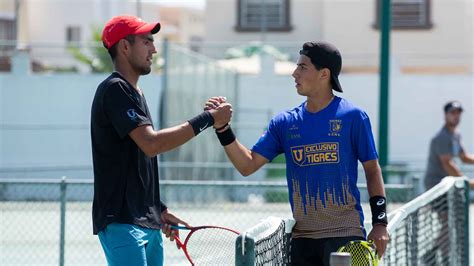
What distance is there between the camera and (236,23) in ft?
108

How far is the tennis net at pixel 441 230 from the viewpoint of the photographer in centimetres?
852

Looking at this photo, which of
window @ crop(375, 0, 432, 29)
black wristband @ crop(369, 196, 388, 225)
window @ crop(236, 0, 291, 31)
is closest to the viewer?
black wristband @ crop(369, 196, 388, 225)

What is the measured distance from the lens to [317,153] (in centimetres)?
577

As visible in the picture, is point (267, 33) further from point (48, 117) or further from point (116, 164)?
point (116, 164)

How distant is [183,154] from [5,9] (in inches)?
857

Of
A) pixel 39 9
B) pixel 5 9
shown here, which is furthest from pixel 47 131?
pixel 39 9

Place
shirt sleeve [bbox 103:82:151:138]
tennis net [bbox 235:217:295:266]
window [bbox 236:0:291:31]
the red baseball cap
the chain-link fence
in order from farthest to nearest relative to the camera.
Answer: window [bbox 236:0:291:31] → the chain-link fence → the red baseball cap → shirt sleeve [bbox 103:82:151:138] → tennis net [bbox 235:217:295:266]

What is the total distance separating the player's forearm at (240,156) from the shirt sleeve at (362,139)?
0.62m

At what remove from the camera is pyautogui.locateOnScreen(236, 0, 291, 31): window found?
108 ft

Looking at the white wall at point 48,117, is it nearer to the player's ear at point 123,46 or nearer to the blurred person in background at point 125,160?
the player's ear at point 123,46

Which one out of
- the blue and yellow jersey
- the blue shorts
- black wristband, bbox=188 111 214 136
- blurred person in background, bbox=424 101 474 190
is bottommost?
blurred person in background, bbox=424 101 474 190

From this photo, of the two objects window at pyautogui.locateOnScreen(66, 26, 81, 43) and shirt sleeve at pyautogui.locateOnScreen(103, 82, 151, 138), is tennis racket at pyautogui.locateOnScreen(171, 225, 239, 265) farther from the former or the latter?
window at pyautogui.locateOnScreen(66, 26, 81, 43)

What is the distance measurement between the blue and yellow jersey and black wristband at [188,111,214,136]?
54 cm

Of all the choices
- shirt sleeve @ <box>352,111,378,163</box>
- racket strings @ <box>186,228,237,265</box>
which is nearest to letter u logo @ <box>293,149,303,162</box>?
shirt sleeve @ <box>352,111,378,163</box>
